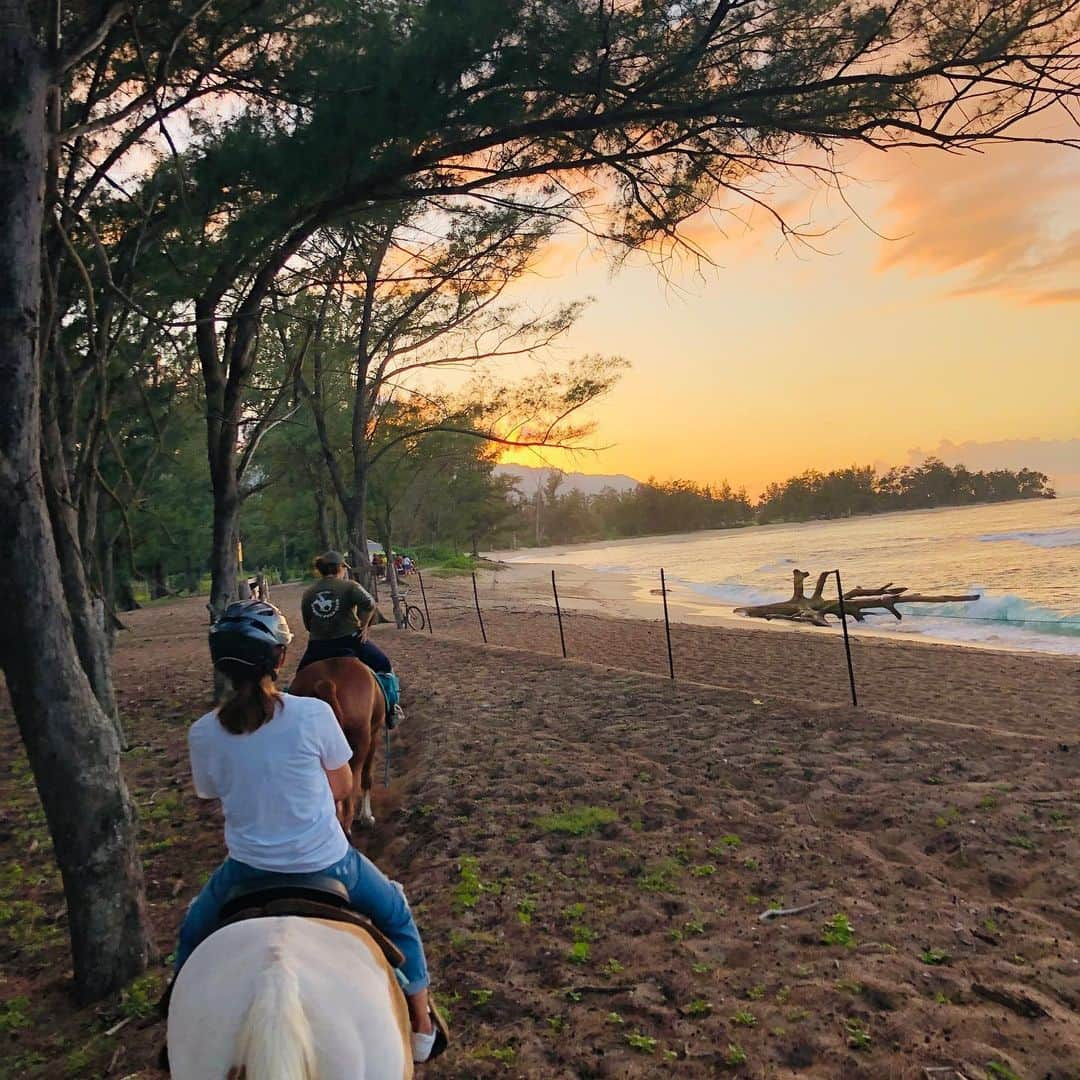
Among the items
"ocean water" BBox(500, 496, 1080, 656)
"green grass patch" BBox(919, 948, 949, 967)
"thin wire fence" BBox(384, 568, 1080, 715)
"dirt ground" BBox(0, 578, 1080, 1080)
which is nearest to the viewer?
"dirt ground" BBox(0, 578, 1080, 1080)

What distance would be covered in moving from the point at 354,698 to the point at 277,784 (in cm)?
276

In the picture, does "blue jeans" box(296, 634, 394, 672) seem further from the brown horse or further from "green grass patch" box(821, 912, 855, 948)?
"green grass patch" box(821, 912, 855, 948)

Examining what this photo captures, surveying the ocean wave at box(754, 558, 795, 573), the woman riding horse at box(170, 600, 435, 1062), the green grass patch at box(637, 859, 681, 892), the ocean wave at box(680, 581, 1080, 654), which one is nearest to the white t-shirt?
the woman riding horse at box(170, 600, 435, 1062)

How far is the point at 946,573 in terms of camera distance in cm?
2741

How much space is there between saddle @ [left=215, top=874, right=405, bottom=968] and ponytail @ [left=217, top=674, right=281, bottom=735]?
1.28 feet

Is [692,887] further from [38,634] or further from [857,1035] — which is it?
[38,634]

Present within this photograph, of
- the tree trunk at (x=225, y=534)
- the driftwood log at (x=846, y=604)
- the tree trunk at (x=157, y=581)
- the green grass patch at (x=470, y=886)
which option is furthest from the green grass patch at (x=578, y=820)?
the tree trunk at (x=157, y=581)

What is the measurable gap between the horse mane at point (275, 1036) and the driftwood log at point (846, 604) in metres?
17.8

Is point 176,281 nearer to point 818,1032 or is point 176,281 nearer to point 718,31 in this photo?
point 718,31

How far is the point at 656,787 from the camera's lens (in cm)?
545

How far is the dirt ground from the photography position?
2752 millimetres

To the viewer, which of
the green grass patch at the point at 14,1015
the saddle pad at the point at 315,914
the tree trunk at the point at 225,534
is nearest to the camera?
the saddle pad at the point at 315,914

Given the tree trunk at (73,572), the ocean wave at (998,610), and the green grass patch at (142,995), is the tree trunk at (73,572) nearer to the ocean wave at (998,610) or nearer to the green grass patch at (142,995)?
the green grass patch at (142,995)

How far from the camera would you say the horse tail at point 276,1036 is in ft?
4.81
